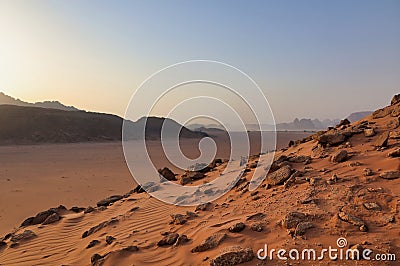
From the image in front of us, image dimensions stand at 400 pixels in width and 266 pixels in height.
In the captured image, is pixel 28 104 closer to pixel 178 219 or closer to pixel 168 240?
pixel 178 219

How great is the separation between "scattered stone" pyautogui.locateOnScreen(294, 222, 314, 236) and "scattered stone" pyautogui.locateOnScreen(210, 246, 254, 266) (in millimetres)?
678

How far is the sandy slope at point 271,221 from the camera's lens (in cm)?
394

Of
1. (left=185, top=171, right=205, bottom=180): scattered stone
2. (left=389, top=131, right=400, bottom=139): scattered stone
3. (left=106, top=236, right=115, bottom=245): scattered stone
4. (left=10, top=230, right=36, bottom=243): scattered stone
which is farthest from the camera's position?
(left=185, top=171, right=205, bottom=180): scattered stone

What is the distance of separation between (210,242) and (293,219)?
1.19m

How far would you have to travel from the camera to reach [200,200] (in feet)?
22.9

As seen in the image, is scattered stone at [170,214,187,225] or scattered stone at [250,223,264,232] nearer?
scattered stone at [250,223,264,232]

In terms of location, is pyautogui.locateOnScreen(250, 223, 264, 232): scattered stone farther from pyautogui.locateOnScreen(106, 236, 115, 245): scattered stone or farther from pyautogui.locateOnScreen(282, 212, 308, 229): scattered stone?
pyautogui.locateOnScreen(106, 236, 115, 245): scattered stone

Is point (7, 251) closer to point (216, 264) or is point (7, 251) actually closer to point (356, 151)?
point (216, 264)

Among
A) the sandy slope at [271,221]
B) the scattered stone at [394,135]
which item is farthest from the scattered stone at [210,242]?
the scattered stone at [394,135]

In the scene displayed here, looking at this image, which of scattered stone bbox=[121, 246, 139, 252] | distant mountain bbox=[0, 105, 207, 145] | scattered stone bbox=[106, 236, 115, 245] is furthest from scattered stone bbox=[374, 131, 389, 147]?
distant mountain bbox=[0, 105, 207, 145]

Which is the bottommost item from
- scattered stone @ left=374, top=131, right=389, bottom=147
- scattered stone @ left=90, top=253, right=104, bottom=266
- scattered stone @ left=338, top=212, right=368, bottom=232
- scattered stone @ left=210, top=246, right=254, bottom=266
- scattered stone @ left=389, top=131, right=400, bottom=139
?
scattered stone @ left=90, top=253, right=104, bottom=266

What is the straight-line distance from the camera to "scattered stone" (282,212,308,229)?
4.23m

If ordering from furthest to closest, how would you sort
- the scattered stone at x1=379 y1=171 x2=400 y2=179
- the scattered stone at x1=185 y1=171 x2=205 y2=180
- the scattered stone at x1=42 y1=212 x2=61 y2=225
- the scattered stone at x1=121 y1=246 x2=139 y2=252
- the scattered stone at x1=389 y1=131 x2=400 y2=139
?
the scattered stone at x1=185 y1=171 x2=205 y2=180 → the scattered stone at x1=42 y1=212 x2=61 y2=225 → the scattered stone at x1=389 y1=131 x2=400 y2=139 → the scattered stone at x1=379 y1=171 x2=400 y2=179 → the scattered stone at x1=121 y1=246 x2=139 y2=252

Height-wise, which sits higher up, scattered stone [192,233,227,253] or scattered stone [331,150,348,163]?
scattered stone [331,150,348,163]
